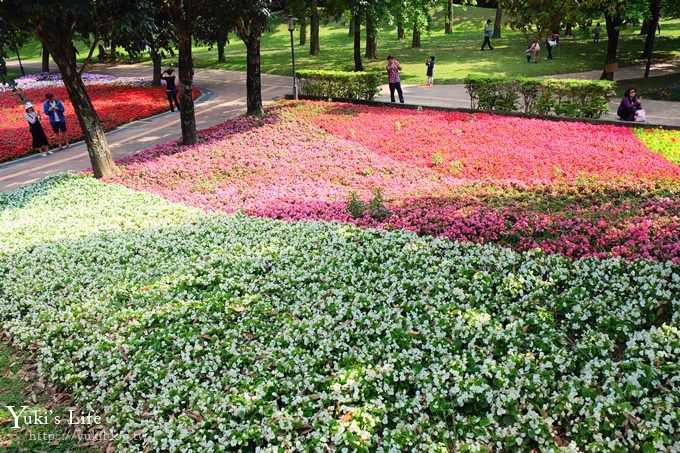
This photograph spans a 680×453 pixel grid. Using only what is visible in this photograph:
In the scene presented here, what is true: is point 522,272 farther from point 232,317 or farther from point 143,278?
point 143,278

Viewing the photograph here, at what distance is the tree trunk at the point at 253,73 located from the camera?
1997 cm

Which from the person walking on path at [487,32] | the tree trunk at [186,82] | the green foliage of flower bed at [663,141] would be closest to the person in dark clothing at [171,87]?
the tree trunk at [186,82]

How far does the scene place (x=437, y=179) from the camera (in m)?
13.5

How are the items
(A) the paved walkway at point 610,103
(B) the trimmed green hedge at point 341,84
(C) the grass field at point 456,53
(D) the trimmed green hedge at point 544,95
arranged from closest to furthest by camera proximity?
(D) the trimmed green hedge at point 544,95
(A) the paved walkway at point 610,103
(B) the trimmed green hedge at point 341,84
(C) the grass field at point 456,53

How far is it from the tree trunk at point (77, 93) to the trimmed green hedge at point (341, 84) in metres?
10.9

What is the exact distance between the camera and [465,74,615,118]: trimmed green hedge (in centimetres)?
Result: 1750

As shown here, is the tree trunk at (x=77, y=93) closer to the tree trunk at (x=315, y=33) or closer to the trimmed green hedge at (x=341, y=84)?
the trimmed green hedge at (x=341, y=84)

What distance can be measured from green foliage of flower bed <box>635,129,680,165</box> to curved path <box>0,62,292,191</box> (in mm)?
15438

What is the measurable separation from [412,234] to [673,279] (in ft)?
12.3

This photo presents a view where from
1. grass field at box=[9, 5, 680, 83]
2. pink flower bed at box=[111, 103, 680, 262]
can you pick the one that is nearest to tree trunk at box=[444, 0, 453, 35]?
grass field at box=[9, 5, 680, 83]

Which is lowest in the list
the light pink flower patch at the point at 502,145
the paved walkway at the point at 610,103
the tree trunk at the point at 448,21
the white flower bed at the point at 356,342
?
the white flower bed at the point at 356,342

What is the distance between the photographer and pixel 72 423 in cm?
557

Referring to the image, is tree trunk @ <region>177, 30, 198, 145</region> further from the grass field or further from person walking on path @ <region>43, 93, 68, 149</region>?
the grass field

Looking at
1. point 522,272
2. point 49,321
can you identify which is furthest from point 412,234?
point 49,321
